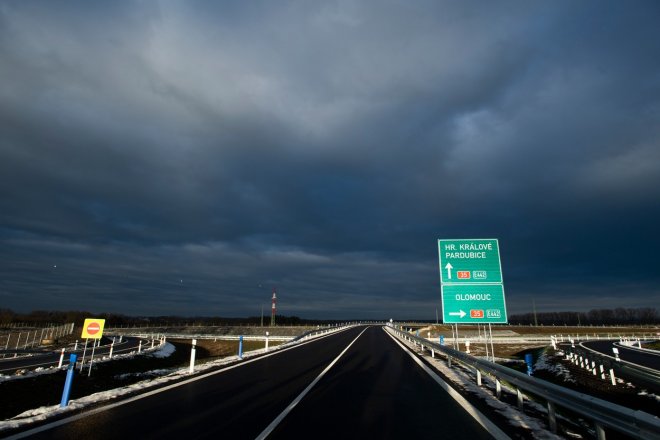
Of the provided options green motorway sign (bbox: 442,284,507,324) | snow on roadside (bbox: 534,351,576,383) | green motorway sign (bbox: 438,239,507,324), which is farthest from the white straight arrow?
snow on roadside (bbox: 534,351,576,383)

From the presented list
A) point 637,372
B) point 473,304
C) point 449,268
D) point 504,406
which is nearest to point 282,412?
point 504,406

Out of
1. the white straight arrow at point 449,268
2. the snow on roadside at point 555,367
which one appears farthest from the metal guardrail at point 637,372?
the white straight arrow at point 449,268

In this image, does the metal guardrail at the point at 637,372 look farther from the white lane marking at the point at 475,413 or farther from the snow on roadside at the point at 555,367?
the white lane marking at the point at 475,413

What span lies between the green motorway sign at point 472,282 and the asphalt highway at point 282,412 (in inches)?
117

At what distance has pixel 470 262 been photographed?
47.3ft

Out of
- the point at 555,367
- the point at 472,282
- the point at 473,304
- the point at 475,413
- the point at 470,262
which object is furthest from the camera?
the point at 555,367

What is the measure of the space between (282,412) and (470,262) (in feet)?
30.3

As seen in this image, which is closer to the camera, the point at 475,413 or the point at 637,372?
the point at 475,413

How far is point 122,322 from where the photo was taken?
165 meters

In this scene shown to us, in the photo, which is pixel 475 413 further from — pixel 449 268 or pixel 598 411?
pixel 449 268

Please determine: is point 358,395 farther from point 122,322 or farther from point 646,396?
point 122,322

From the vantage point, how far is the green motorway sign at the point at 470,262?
1409cm

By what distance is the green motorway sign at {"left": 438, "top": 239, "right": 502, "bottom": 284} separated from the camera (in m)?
14.1

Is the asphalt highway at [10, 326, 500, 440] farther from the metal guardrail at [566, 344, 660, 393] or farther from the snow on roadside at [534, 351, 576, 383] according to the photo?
the snow on roadside at [534, 351, 576, 383]
